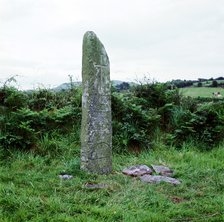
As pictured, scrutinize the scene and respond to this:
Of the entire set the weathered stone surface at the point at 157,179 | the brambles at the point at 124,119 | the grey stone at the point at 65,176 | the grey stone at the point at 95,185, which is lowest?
the weathered stone surface at the point at 157,179

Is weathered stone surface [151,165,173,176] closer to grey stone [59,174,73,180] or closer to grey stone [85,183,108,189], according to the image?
grey stone [85,183,108,189]

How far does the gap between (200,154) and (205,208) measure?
3774mm

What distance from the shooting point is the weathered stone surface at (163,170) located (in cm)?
712

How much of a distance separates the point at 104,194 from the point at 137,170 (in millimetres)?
1562

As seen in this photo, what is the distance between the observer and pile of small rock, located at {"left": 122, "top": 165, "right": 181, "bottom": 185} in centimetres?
655

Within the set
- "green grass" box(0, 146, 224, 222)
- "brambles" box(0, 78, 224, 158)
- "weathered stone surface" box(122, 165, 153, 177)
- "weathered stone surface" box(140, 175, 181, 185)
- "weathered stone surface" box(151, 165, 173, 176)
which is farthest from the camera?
"brambles" box(0, 78, 224, 158)

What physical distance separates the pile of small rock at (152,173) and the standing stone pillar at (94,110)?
0.51m

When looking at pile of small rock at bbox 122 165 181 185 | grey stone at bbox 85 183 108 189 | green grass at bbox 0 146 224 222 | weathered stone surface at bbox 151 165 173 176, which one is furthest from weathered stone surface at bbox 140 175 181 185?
→ grey stone at bbox 85 183 108 189

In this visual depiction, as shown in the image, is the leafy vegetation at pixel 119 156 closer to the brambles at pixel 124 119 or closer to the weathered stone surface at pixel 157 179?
the brambles at pixel 124 119

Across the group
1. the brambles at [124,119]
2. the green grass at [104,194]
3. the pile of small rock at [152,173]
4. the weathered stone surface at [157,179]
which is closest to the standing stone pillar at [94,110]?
the green grass at [104,194]

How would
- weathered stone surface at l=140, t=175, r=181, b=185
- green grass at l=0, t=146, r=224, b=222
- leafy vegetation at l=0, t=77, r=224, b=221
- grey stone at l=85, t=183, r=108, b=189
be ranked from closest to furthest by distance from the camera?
green grass at l=0, t=146, r=224, b=222, leafy vegetation at l=0, t=77, r=224, b=221, grey stone at l=85, t=183, r=108, b=189, weathered stone surface at l=140, t=175, r=181, b=185

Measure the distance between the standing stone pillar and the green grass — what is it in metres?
0.35

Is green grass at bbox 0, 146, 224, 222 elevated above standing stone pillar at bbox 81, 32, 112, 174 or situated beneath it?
situated beneath

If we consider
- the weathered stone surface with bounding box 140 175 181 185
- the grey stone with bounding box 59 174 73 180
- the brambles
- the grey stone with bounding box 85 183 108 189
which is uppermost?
the brambles
